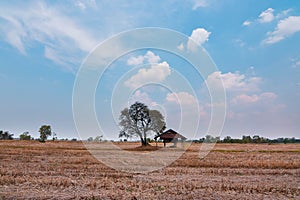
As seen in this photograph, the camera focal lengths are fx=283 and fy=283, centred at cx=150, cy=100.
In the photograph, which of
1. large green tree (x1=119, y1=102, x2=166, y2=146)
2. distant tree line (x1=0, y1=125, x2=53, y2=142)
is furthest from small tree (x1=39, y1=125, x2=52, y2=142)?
large green tree (x1=119, y1=102, x2=166, y2=146)

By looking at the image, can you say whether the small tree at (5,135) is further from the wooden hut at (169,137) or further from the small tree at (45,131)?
the wooden hut at (169,137)

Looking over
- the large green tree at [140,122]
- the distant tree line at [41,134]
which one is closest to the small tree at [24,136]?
the distant tree line at [41,134]

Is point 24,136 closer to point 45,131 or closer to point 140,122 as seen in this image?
point 45,131

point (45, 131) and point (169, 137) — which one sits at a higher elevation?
point (45, 131)

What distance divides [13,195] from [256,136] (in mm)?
125624

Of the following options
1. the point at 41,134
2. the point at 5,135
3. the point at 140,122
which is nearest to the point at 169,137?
the point at 140,122

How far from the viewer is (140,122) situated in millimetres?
57469

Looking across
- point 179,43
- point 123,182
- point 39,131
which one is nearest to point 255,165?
point 179,43

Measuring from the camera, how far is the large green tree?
5553 centimetres

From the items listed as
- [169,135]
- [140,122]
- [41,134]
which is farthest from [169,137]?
[41,134]

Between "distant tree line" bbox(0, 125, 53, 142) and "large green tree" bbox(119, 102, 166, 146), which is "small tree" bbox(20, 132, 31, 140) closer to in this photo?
"distant tree line" bbox(0, 125, 53, 142)

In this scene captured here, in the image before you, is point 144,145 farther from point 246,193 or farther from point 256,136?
point 256,136

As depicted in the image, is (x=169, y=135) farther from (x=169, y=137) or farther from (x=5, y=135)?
(x=5, y=135)

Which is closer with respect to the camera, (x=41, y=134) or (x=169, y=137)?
(x=169, y=137)
